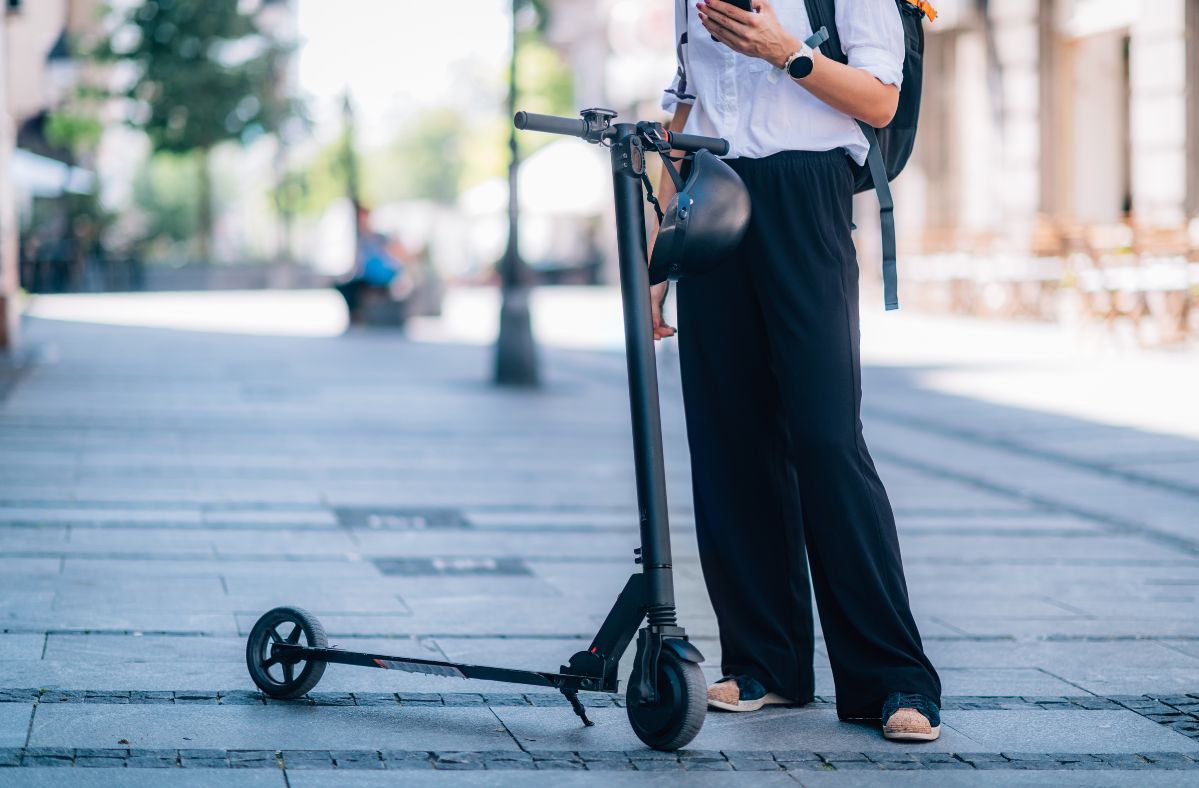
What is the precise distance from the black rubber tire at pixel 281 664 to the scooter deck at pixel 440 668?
0.10 ft

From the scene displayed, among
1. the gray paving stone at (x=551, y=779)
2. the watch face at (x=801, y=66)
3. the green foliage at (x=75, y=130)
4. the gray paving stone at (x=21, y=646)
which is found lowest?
the gray paving stone at (x=551, y=779)

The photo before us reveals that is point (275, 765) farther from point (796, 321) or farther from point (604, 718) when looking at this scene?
point (796, 321)

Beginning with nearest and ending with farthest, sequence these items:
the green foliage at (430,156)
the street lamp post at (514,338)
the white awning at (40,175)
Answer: the street lamp post at (514,338), the white awning at (40,175), the green foliage at (430,156)

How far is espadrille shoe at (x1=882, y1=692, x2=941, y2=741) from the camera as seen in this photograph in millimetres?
3590

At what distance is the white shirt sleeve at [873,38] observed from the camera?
363 centimetres

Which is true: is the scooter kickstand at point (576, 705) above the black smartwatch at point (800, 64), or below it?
below

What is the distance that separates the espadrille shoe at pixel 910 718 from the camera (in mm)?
3590

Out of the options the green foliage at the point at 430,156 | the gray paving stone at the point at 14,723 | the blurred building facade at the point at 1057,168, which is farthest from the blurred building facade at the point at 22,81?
the green foliage at the point at 430,156

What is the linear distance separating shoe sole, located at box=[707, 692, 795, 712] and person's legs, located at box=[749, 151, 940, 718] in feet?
0.61

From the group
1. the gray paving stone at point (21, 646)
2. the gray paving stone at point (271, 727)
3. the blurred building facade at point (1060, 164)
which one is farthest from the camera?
the blurred building facade at point (1060, 164)

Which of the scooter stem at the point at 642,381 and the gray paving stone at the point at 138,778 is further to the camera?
the scooter stem at the point at 642,381

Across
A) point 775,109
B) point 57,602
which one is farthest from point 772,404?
point 57,602

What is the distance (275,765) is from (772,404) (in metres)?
1.32

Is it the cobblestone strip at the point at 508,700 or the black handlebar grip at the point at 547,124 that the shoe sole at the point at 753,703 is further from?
the black handlebar grip at the point at 547,124
